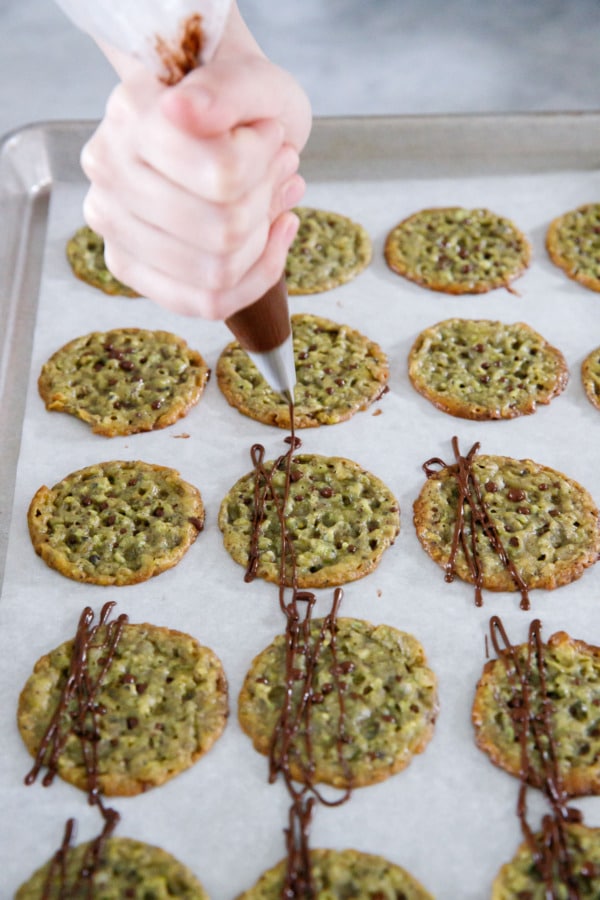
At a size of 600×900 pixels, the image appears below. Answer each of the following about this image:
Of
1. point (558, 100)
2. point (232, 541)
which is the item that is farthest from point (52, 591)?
point (558, 100)

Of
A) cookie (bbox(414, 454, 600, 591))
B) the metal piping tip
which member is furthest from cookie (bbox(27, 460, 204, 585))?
cookie (bbox(414, 454, 600, 591))

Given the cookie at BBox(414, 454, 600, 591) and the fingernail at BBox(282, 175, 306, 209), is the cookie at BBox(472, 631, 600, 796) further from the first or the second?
the fingernail at BBox(282, 175, 306, 209)

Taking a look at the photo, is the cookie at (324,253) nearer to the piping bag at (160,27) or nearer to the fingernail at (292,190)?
the fingernail at (292,190)

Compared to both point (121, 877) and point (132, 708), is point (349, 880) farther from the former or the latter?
point (132, 708)

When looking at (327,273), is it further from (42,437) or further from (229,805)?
(229,805)

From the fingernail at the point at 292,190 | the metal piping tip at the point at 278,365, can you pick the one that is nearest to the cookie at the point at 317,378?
the metal piping tip at the point at 278,365

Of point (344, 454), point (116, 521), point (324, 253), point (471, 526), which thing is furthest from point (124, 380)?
point (471, 526)
